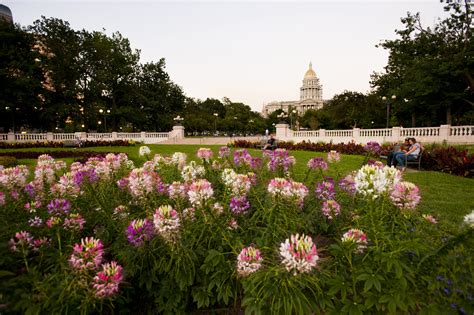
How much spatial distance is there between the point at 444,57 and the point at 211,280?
3229cm

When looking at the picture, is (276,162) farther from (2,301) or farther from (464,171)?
(464,171)

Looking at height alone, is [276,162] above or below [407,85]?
below

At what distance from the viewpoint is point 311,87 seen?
5305 inches

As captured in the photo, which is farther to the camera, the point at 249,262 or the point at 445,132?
the point at 445,132

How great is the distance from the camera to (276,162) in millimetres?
3771

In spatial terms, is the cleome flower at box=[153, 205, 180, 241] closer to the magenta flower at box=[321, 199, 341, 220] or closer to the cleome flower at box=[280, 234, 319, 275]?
the cleome flower at box=[280, 234, 319, 275]

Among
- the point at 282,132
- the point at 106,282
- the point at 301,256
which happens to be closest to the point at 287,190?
the point at 301,256

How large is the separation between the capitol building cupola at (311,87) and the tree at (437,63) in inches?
4291

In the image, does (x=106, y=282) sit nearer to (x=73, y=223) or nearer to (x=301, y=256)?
(x=73, y=223)

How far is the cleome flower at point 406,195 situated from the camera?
1.95m

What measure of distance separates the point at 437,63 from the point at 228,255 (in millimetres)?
30874

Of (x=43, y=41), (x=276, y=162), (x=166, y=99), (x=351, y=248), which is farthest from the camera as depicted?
(x=166, y=99)

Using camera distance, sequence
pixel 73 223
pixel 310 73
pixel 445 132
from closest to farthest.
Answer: pixel 73 223, pixel 445 132, pixel 310 73

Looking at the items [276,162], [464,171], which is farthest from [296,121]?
[276,162]
